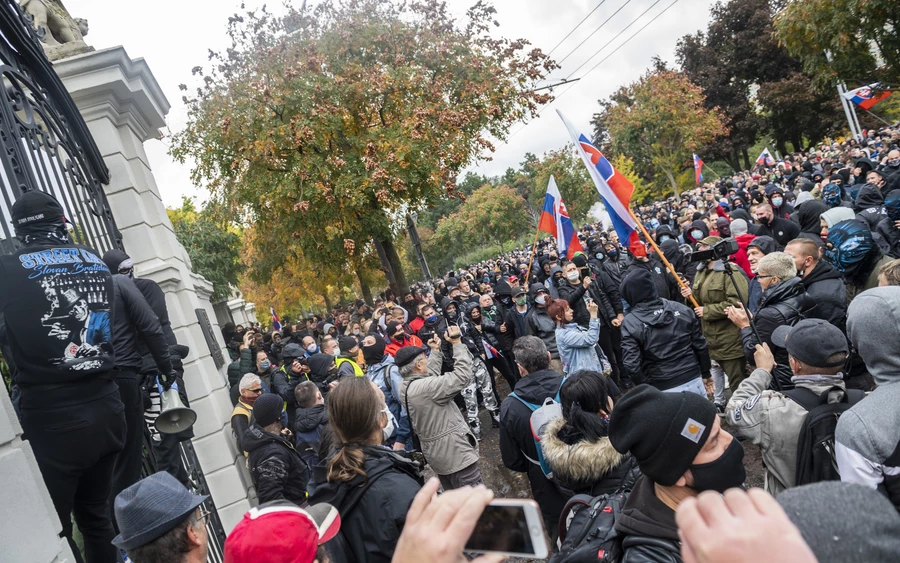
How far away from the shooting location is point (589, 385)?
9.89 feet

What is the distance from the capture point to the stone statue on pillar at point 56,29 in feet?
15.5

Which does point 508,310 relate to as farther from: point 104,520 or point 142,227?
point 104,520

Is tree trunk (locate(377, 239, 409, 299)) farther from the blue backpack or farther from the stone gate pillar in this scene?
the blue backpack

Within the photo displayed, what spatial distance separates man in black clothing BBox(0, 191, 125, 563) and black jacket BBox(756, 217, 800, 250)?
27.2 feet

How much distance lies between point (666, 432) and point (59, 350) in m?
2.80

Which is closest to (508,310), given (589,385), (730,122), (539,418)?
(539,418)

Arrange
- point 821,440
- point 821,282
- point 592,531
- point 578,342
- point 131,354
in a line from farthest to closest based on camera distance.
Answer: point 578,342 → point 821,282 → point 131,354 → point 821,440 → point 592,531

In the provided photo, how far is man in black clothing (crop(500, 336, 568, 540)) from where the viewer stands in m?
3.79

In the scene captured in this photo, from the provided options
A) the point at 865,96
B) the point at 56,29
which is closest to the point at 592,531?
the point at 56,29

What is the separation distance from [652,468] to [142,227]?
503 cm

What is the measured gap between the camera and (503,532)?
38.2 inches

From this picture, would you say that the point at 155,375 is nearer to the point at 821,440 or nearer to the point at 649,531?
the point at 649,531

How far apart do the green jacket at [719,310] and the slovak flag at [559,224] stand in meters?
4.11

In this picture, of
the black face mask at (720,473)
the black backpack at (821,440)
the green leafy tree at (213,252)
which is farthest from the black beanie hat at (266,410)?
the green leafy tree at (213,252)
